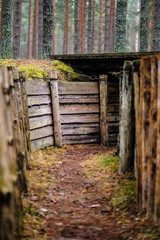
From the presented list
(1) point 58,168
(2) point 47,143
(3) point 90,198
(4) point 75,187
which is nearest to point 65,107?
(2) point 47,143

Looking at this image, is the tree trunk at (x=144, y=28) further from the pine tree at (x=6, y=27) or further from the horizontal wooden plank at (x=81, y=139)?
the horizontal wooden plank at (x=81, y=139)

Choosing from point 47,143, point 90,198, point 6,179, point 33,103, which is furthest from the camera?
point 47,143

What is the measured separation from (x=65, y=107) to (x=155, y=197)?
5551 millimetres

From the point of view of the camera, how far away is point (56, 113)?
797cm

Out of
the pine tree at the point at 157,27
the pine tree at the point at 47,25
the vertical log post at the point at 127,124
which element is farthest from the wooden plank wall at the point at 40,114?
the pine tree at the point at 157,27

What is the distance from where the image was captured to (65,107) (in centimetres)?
845

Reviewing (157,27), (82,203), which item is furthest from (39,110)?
(157,27)

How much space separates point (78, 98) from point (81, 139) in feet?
4.24

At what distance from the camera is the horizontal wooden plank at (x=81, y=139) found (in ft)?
28.1

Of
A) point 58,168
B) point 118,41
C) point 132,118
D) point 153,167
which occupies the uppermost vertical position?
point 118,41

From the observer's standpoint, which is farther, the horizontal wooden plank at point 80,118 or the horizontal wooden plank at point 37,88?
the horizontal wooden plank at point 80,118

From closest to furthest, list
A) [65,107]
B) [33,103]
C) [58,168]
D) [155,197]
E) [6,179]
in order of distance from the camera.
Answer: [6,179] → [155,197] → [58,168] → [33,103] → [65,107]

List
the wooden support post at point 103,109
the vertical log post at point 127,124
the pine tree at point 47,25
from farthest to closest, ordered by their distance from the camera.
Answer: the pine tree at point 47,25 → the wooden support post at point 103,109 → the vertical log post at point 127,124

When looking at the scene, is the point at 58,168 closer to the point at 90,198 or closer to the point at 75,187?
the point at 75,187
